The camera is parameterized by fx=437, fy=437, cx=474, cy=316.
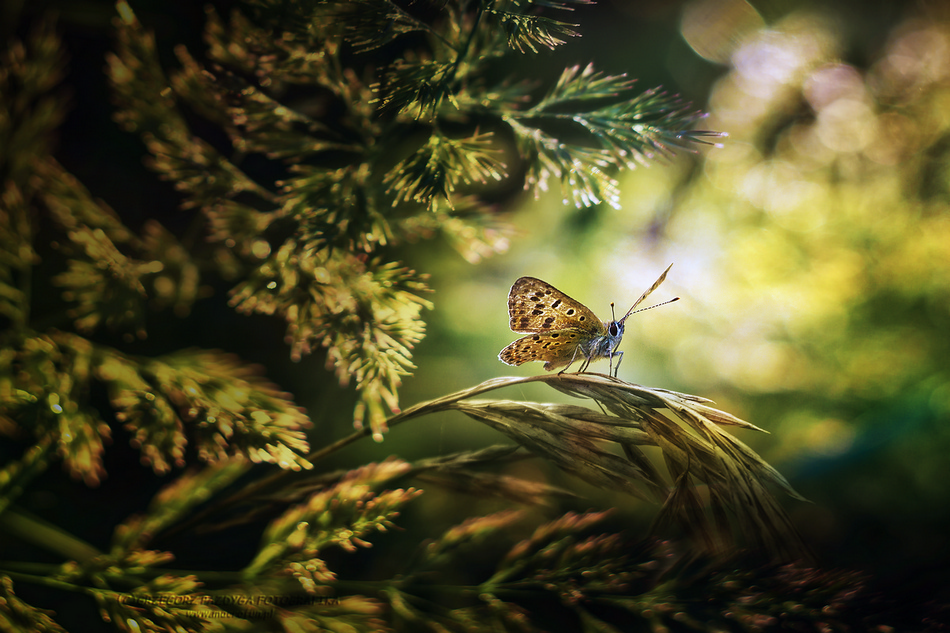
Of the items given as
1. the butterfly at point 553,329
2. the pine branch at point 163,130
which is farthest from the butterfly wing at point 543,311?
the pine branch at point 163,130

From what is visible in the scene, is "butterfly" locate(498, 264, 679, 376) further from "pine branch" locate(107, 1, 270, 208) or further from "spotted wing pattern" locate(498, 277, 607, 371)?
"pine branch" locate(107, 1, 270, 208)

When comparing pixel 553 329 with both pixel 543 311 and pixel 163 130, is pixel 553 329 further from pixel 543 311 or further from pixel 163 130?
pixel 163 130

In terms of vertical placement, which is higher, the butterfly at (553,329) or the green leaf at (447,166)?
the green leaf at (447,166)

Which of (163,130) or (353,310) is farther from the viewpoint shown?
(163,130)

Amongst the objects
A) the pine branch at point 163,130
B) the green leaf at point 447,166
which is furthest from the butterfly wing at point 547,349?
the pine branch at point 163,130

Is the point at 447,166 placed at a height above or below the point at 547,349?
above

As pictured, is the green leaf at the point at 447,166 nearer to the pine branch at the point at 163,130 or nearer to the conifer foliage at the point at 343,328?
the conifer foliage at the point at 343,328

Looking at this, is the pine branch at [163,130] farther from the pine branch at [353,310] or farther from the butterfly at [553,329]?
the butterfly at [553,329]

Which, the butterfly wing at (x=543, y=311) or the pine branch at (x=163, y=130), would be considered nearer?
the butterfly wing at (x=543, y=311)

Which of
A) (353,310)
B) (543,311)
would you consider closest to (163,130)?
(353,310)
